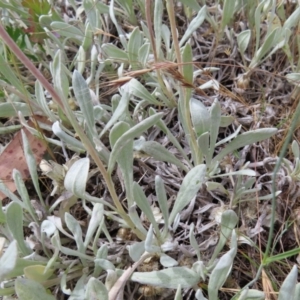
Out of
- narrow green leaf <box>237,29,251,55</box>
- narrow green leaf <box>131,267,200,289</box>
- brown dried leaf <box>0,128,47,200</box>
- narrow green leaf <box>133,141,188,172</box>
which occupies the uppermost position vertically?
narrow green leaf <box>237,29,251,55</box>

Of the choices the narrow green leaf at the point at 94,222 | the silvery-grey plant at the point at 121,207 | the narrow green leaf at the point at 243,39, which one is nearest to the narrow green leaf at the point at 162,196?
the silvery-grey plant at the point at 121,207

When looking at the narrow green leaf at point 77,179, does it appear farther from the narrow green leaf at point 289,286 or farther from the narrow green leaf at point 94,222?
the narrow green leaf at point 289,286

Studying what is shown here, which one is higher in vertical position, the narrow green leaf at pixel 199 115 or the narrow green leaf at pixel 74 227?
the narrow green leaf at pixel 199 115

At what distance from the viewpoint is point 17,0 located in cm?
122

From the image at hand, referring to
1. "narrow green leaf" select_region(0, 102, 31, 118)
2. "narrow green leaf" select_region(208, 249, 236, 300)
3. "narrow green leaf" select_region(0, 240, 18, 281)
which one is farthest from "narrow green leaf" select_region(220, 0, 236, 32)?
"narrow green leaf" select_region(0, 240, 18, 281)

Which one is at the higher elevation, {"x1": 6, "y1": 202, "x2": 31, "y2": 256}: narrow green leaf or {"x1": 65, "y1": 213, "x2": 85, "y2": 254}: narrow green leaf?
{"x1": 6, "y1": 202, "x2": 31, "y2": 256}: narrow green leaf

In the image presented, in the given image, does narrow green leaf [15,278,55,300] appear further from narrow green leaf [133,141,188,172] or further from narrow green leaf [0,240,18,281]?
narrow green leaf [133,141,188,172]

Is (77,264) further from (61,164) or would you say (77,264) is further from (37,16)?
(37,16)

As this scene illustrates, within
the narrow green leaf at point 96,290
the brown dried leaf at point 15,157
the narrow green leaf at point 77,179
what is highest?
the narrow green leaf at point 77,179

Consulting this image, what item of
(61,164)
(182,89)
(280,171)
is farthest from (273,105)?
(61,164)

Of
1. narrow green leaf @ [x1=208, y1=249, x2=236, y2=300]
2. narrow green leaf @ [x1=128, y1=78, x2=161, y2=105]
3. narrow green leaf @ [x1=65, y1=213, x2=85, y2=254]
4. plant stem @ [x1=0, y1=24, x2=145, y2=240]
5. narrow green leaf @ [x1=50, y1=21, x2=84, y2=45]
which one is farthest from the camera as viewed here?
narrow green leaf @ [x1=50, y1=21, x2=84, y2=45]

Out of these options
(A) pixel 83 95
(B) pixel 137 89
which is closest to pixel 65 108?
(A) pixel 83 95

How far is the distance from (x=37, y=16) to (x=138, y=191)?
62cm

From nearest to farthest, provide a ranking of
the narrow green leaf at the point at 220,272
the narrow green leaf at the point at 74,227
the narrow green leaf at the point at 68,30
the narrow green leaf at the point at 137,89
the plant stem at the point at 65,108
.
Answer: the plant stem at the point at 65,108 → the narrow green leaf at the point at 220,272 → the narrow green leaf at the point at 74,227 → the narrow green leaf at the point at 137,89 → the narrow green leaf at the point at 68,30
